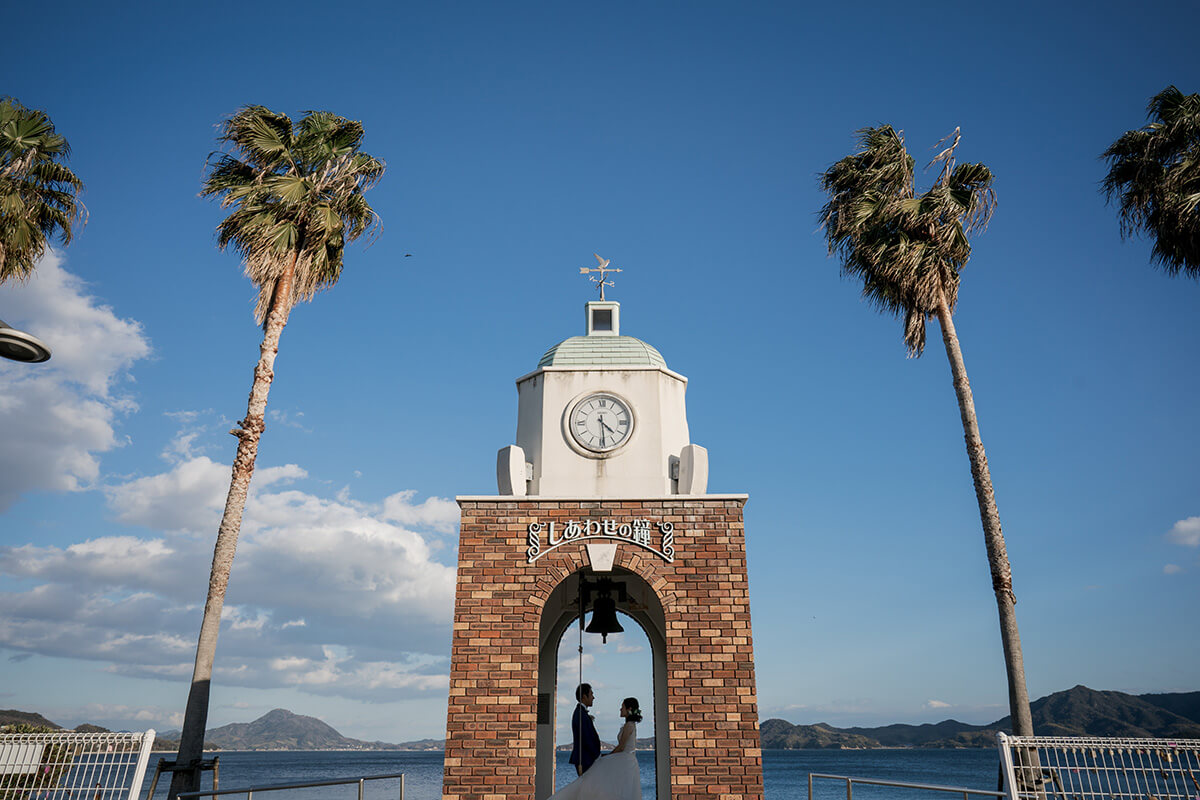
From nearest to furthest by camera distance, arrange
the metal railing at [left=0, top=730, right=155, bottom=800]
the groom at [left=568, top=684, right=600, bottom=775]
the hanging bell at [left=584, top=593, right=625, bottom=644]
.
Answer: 1. the metal railing at [left=0, top=730, right=155, bottom=800]
2. the groom at [left=568, top=684, right=600, bottom=775]
3. the hanging bell at [left=584, top=593, right=625, bottom=644]

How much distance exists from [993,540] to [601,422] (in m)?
6.15

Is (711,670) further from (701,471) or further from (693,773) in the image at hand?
(701,471)

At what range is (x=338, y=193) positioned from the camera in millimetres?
14258

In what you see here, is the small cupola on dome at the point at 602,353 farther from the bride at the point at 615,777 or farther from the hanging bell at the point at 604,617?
the bride at the point at 615,777

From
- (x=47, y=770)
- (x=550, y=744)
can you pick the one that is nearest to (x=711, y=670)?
(x=550, y=744)

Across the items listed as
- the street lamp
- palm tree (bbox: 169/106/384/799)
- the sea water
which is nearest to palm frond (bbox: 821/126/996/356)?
palm tree (bbox: 169/106/384/799)

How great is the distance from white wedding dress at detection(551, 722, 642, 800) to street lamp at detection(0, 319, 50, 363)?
622 centimetres

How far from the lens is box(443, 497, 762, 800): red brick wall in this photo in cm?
989

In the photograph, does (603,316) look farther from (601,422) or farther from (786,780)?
(786,780)

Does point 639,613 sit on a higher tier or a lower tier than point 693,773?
higher

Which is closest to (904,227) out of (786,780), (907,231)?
(907,231)

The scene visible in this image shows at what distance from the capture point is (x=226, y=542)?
11852 millimetres

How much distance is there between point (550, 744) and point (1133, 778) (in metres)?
8.16

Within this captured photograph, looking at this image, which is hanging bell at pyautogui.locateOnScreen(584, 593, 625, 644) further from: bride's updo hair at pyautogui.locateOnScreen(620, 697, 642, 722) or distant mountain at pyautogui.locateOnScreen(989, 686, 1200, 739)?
distant mountain at pyautogui.locateOnScreen(989, 686, 1200, 739)
